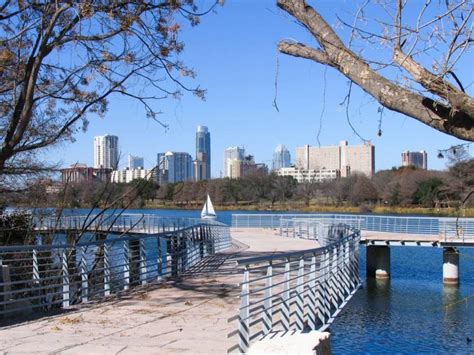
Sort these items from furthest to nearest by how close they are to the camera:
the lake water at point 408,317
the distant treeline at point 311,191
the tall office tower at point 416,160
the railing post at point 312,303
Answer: the tall office tower at point 416,160 < the distant treeline at point 311,191 < the lake water at point 408,317 < the railing post at point 312,303

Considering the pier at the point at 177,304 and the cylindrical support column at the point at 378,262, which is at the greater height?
the pier at the point at 177,304

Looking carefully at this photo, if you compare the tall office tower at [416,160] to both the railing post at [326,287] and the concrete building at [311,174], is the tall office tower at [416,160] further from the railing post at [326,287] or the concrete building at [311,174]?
the railing post at [326,287]

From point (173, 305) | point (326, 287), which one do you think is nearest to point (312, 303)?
point (326, 287)

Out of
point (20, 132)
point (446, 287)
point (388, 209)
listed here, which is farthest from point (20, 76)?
point (388, 209)

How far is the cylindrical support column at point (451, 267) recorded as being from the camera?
117 feet

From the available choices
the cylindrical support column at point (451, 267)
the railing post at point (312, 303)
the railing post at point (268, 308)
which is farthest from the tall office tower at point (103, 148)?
the cylindrical support column at point (451, 267)

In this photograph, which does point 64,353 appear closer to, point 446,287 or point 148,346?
point 148,346

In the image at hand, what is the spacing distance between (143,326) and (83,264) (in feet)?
12.3

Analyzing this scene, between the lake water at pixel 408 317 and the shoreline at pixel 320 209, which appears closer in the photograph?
the lake water at pixel 408 317

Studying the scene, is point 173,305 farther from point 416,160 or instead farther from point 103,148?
point 416,160

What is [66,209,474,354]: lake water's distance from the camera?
66.9 feet

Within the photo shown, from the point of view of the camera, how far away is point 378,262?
3906 cm

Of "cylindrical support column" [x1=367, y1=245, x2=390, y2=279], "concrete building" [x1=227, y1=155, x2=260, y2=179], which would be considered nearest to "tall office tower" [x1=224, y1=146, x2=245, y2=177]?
"concrete building" [x1=227, y1=155, x2=260, y2=179]

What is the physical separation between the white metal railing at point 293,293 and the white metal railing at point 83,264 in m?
2.78
